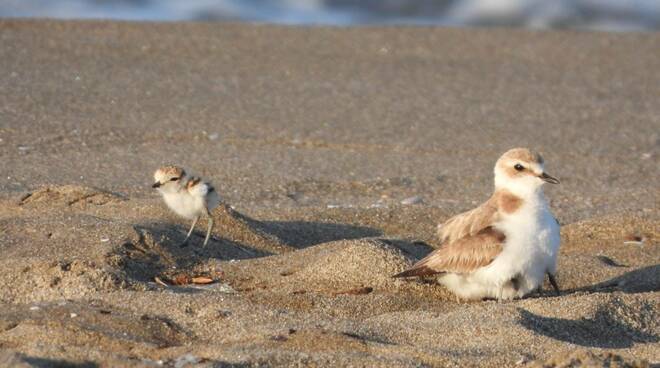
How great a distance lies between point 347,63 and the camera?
10.6 meters

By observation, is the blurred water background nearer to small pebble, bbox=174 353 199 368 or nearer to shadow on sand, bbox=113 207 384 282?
shadow on sand, bbox=113 207 384 282

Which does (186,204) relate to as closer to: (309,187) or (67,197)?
(67,197)

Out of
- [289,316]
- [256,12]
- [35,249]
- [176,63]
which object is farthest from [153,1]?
[289,316]

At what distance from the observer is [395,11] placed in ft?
52.0

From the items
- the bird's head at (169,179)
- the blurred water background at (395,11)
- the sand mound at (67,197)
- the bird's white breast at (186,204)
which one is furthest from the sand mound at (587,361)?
the blurred water background at (395,11)

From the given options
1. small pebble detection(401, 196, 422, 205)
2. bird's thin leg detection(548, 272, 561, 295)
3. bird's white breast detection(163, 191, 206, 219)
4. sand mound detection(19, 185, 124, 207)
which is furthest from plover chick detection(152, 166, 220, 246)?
bird's thin leg detection(548, 272, 561, 295)

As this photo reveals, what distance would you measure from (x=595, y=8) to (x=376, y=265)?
1142 centimetres

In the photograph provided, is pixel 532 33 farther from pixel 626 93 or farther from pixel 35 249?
pixel 35 249

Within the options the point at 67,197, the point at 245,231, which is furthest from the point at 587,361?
the point at 67,197

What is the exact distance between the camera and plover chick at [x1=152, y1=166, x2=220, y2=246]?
6105mm

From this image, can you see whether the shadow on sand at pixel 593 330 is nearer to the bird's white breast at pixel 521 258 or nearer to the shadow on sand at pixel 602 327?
the shadow on sand at pixel 602 327

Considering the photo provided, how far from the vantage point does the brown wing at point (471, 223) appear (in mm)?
5203

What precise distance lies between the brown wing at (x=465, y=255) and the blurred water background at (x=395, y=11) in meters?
9.46

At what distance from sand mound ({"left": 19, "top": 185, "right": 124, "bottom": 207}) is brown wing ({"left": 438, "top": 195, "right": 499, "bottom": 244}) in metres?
2.15
